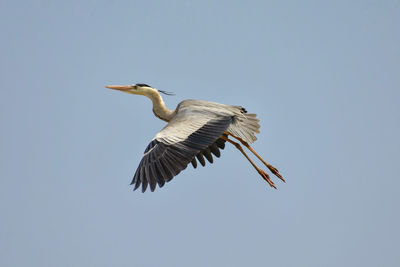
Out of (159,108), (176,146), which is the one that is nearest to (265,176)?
(159,108)

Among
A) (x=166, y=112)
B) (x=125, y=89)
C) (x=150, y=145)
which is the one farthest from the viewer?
(x=125, y=89)

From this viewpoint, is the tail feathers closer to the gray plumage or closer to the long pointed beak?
the gray plumage

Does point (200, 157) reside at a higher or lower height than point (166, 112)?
lower

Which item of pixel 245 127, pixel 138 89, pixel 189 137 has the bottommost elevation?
pixel 189 137

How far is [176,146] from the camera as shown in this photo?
37.2 ft

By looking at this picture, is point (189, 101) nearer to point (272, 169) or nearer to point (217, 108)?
point (217, 108)

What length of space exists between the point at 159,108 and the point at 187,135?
331cm

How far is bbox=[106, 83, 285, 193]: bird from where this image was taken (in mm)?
10891

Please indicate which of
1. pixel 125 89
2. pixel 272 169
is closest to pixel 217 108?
pixel 272 169

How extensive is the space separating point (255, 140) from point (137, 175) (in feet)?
12.7

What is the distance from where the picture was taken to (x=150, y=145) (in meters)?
11.6

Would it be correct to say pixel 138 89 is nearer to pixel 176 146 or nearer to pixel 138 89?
pixel 138 89

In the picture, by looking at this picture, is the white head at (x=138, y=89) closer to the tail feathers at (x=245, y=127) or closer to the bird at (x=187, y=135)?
the bird at (x=187, y=135)

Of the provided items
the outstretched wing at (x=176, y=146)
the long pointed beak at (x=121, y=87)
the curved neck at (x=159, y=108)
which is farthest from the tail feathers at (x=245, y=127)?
the long pointed beak at (x=121, y=87)
